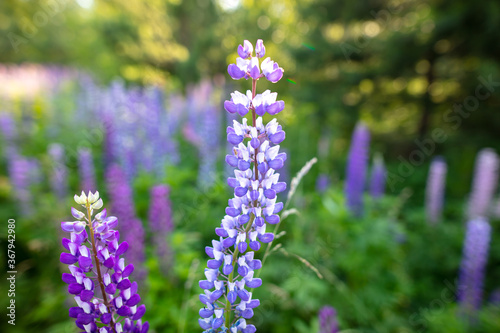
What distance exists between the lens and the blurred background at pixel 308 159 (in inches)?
103

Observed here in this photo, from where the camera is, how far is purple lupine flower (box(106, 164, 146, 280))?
2.03 meters

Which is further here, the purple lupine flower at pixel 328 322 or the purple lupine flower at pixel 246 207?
the purple lupine flower at pixel 328 322

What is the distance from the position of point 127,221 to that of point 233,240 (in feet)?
5.42

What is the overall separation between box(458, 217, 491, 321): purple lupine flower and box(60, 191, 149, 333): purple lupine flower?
298cm

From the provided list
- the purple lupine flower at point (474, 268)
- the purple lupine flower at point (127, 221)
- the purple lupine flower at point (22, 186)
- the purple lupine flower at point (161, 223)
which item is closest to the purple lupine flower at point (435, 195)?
the purple lupine flower at point (474, 268)

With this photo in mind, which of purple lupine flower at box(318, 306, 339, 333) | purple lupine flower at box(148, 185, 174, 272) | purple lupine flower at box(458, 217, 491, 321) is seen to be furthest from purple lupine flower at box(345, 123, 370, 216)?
purple lupine flower at box(148, 185, 174, 272)

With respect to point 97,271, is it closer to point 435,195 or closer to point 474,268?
point 474,268

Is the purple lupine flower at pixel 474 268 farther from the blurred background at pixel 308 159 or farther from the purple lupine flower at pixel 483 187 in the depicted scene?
the purple lupine flower at pixel 483 187

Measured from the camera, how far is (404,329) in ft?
8.78

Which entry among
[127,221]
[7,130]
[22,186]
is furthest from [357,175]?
[7,130]

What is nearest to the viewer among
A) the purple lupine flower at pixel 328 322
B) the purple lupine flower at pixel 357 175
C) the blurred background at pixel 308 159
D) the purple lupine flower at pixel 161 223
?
the purple lupine flower at pixel 328 322

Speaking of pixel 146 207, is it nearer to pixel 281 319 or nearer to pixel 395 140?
pixel 281 319

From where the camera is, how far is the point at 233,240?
708mm

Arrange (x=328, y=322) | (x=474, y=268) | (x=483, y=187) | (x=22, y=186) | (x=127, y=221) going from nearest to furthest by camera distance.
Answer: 1. (x=328, y=322)
2. (x=127, y=221)
3. (x=474, y=268)
4. (x=22, y=186)
5. (x=483, y=187)
